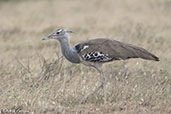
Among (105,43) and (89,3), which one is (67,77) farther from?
(89,3)

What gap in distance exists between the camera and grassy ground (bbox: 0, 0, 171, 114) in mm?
4934

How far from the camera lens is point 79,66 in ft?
21.6

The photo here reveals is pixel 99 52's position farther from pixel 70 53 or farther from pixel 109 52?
pixel 70 53

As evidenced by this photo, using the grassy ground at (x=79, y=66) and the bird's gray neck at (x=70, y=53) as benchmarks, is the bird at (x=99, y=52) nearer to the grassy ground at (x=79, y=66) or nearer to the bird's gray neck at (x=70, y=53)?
the bird's gray neck at (x=70, y=53)

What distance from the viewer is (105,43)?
519 cm

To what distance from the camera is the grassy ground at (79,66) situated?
4.93 metres

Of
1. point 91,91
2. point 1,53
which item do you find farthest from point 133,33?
point 91,91

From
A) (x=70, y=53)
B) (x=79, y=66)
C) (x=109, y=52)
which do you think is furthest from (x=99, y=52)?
(x=79, y=66)

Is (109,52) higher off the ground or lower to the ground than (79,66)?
higher

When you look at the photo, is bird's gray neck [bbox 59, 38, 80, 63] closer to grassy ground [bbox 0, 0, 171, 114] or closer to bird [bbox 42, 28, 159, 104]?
bird [bbox 42, 28, 159, 104]

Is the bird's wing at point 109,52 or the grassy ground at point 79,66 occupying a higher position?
the bird's wing at point 109,52

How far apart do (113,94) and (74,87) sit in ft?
2.15

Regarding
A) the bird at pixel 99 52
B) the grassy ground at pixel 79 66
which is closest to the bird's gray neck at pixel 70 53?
the bird at pixel 99 52

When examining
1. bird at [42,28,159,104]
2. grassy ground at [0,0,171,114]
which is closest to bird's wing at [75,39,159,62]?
bird at [42,28,159,104]
